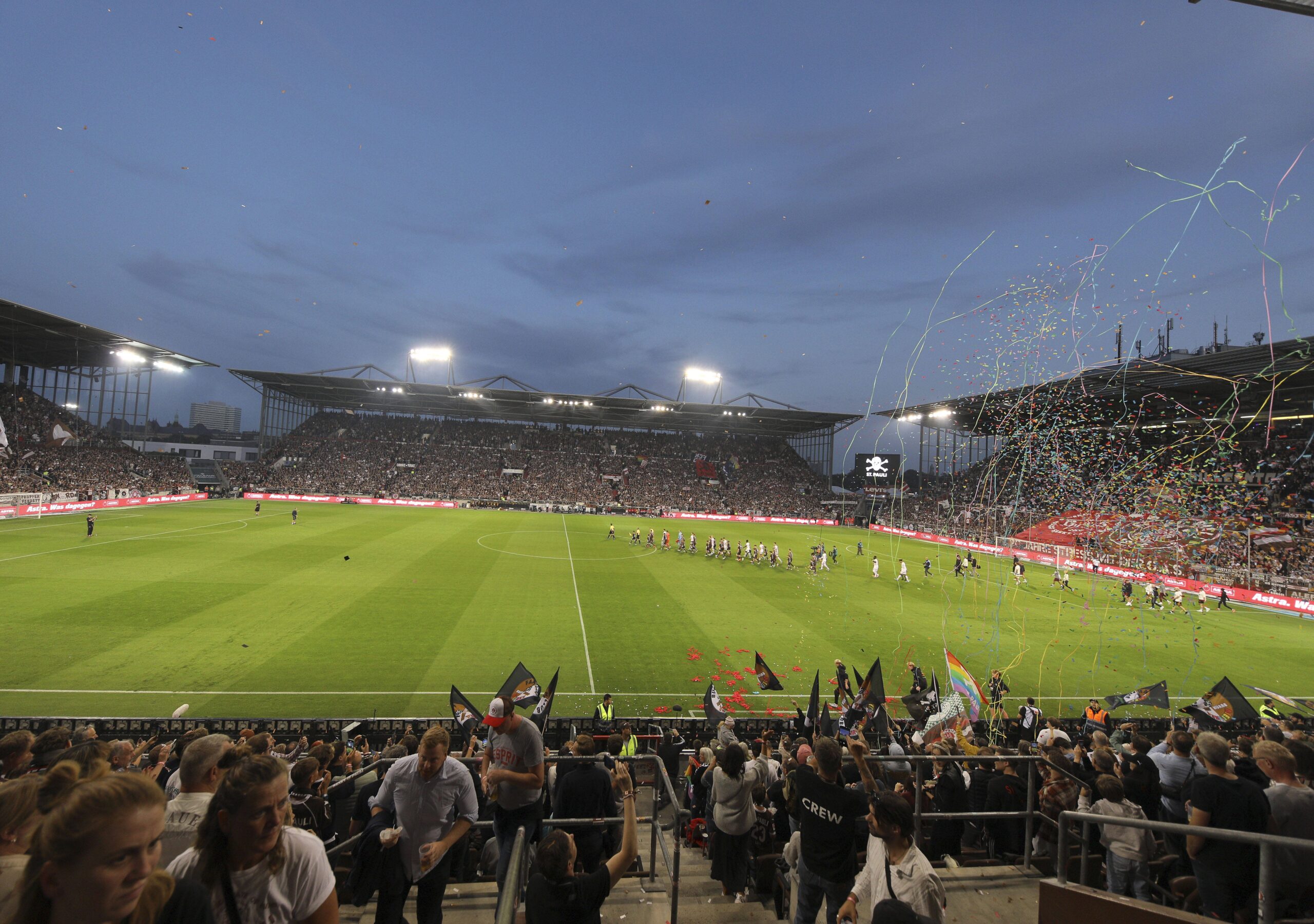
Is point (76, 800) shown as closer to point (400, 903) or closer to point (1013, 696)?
point (400, 903)

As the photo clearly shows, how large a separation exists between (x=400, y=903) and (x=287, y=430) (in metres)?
90.3

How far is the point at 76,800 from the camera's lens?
1.78 metres

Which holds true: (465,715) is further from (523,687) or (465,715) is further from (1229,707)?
(1229,707)

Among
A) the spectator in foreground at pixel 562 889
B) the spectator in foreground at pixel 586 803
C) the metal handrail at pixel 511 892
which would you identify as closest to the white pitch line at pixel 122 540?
the spectator in foreground at pixel 586 803

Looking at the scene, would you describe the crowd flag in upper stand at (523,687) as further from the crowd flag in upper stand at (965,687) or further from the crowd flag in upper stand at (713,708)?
the crowd flag in upper stand at (965,687)

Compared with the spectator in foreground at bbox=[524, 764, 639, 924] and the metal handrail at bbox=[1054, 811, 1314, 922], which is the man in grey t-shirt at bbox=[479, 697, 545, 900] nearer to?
the spectator in foreground at bbox=[524, 764, 639, 924]

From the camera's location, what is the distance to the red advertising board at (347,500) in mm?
60594

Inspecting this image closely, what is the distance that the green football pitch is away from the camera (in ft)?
46.7

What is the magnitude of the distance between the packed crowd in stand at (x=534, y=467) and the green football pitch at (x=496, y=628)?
35.1 metres

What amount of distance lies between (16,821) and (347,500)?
67954mm

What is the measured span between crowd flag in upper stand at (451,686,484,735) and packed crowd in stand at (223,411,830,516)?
5963 cm

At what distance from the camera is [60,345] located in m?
51.6

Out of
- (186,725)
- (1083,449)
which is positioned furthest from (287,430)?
(1083,449)

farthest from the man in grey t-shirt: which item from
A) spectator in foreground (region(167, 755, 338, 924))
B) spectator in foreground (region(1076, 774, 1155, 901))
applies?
spectator in foreground (region(1076, 774, 1155, 901))
